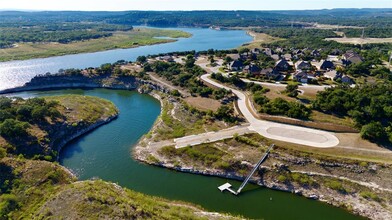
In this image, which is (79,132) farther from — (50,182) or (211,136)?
(211,136)

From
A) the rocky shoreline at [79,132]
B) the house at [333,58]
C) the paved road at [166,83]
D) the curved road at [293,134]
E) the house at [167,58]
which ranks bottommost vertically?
the rocky shoreline at [79,132]

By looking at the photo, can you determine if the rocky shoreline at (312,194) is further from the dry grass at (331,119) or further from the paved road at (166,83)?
the paved road at (166,83)

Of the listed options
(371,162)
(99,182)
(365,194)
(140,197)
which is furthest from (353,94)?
(99,182)

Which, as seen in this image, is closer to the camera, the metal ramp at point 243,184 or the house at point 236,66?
the metal ramp at point 243,184

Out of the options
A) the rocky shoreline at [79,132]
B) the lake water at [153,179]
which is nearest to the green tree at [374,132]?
the lake water at [153,179]

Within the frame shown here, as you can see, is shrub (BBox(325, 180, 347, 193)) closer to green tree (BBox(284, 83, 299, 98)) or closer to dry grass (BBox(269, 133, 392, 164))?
dry grass (BBox(269, 133, 392, 164))

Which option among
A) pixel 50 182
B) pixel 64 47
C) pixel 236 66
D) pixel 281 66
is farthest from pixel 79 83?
pixel 64 47
